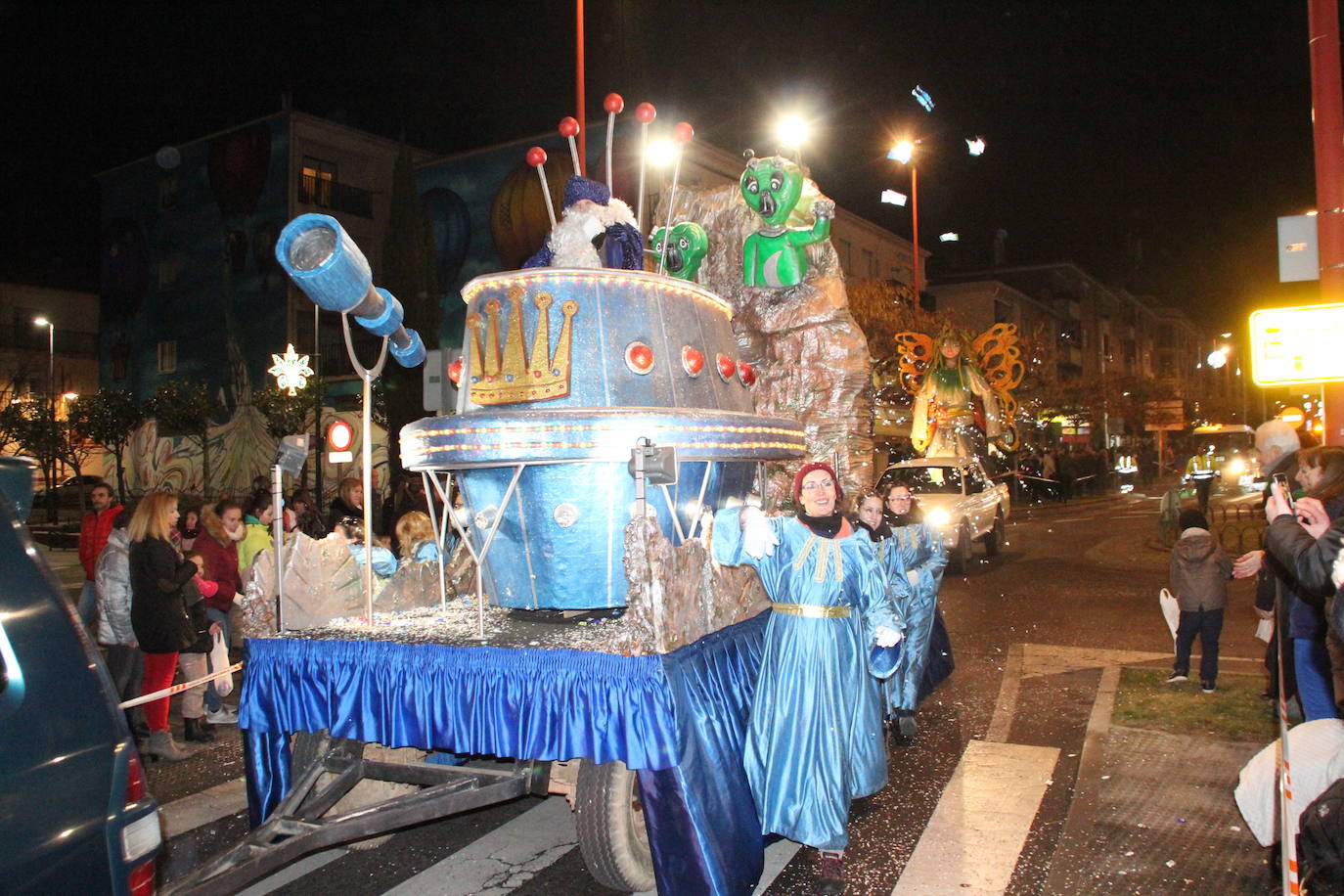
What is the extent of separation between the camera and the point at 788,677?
4.28m

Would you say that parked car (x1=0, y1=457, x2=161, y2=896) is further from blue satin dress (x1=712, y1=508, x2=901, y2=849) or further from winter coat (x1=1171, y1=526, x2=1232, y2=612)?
winter coat (x1=1171, y1=526, x2=1232, y2=612)

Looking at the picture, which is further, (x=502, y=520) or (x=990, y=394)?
(x=990, y=394)

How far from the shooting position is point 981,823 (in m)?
5.01

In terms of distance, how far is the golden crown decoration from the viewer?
15.6 feet

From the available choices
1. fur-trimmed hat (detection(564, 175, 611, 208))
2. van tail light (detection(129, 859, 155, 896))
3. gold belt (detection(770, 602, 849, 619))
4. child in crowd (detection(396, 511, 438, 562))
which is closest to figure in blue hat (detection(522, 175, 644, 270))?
fur-trimmed hat (detection(564, 175, 611, 208))

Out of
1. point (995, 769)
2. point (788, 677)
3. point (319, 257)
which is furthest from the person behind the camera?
point (995, 769)

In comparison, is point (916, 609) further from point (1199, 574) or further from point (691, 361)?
point (691, 361)

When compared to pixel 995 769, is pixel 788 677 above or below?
above

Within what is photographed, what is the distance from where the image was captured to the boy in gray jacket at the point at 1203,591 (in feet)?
23.5

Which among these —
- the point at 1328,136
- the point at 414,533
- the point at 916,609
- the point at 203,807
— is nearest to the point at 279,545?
the point at 414,533

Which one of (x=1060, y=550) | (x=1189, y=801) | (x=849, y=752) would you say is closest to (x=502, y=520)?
(x=849, y=752)

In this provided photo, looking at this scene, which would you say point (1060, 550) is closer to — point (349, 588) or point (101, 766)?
point (349, 588)

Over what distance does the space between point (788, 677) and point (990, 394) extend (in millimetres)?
13383

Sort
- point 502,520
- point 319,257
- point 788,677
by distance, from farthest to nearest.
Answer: point 502,520 → point 788,677 → point 319,257
